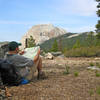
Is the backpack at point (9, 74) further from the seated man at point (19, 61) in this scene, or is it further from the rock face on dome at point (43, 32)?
the rock face on dome at point (43, 32)

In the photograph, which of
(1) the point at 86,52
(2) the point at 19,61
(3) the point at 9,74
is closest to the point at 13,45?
(2) the point at 19,61

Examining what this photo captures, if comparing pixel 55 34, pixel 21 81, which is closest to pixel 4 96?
pixel 21 81

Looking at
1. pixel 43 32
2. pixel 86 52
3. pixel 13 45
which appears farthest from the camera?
pixel 43 32

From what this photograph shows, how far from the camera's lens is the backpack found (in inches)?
144

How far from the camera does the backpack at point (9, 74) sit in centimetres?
365

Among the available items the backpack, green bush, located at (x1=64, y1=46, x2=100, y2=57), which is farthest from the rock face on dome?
the backpack

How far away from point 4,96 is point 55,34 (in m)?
176

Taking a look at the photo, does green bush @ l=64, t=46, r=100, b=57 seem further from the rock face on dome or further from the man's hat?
the rock face on dome

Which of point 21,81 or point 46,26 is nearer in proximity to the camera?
point 21,81

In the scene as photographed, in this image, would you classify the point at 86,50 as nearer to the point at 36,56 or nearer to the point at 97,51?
the point at 97,51

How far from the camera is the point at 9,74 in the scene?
374 cm

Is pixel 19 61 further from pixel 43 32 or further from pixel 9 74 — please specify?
pixel 43 32

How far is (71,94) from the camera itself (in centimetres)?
329

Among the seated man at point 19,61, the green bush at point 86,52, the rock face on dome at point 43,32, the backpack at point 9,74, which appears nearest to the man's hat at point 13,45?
the seated man at point 19,61
